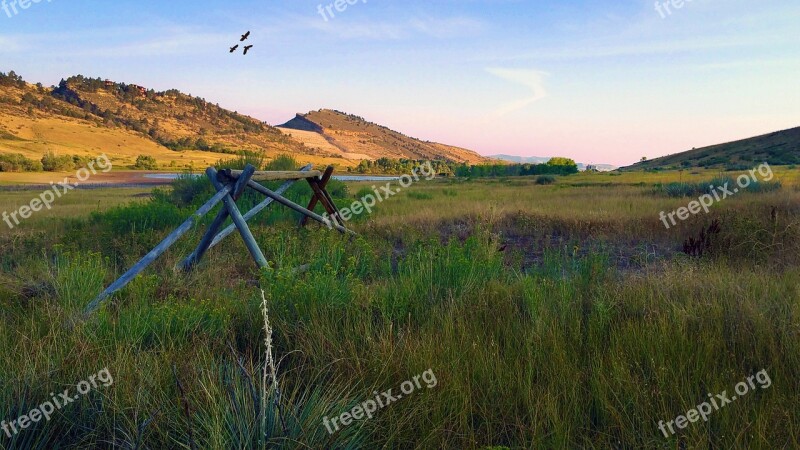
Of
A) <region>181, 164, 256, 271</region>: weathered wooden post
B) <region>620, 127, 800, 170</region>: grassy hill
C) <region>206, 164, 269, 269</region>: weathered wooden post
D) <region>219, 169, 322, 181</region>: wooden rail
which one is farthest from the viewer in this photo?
<region>620, 127, 800, 170</region>: grassy hill

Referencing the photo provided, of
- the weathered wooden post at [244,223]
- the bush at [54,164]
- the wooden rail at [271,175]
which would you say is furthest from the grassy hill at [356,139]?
the weathered wooden post at [244,223]

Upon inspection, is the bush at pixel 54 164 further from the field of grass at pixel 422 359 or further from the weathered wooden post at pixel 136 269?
the weathered wooden post at pixel 136 269

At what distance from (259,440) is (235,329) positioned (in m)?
1.98

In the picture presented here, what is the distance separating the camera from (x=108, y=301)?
4.46 m

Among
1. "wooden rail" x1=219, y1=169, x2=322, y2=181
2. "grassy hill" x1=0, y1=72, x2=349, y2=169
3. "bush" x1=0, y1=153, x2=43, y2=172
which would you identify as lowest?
"wooden rail" x1=219, y1=169, x2=322, y2=181

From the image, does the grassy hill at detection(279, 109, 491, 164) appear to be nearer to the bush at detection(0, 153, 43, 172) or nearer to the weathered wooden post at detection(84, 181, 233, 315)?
the bush at detection(0, 153, 43, 172)

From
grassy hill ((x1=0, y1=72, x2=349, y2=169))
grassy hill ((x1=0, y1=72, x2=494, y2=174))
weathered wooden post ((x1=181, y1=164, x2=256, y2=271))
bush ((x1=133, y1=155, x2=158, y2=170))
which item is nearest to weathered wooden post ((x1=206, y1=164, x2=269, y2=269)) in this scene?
weathered wooden post ((x1=181, y1=164, x2=256, y2=271))

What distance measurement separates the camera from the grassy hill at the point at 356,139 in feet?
508

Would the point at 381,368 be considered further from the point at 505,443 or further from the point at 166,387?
the point at 166,387

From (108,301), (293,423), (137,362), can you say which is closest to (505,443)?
(293,423)

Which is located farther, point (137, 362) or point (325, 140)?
point (325, 140)

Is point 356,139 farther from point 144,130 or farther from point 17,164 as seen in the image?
point 17,164

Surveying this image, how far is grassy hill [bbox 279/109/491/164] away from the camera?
155 metres

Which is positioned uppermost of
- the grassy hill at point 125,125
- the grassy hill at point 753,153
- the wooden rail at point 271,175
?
the grassy hill at point 125,125
